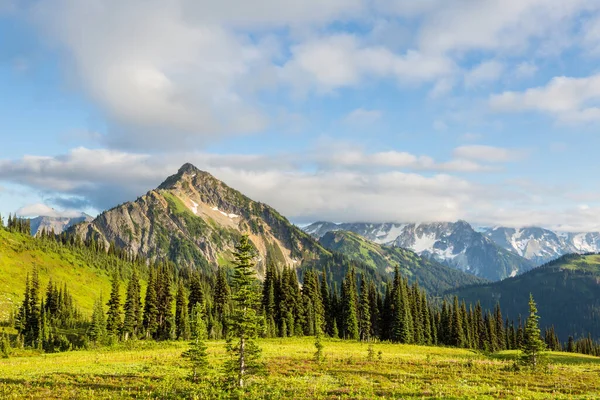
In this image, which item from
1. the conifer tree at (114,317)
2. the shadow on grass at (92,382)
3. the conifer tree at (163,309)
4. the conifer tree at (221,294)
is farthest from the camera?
the conifer tree at (221,294)

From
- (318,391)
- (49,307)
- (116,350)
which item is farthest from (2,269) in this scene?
(318,391)

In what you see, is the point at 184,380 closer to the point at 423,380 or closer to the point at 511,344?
the point at 423,380

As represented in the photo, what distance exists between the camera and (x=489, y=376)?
42188mm

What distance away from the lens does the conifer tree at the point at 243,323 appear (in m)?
30.9

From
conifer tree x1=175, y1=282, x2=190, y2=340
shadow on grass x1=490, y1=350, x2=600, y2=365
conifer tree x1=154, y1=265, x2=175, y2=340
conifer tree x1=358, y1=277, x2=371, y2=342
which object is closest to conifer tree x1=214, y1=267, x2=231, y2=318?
conifer tree x1=175, y1=282, x2=190, y2=340

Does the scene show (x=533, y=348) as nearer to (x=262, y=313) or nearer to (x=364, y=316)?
(x=262, y=313)

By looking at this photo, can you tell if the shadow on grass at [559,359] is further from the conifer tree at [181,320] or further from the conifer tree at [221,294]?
the conifer tree at [181,320]

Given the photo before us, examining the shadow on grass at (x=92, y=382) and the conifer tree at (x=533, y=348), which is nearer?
the shadow on grass at (x=92, y=382)

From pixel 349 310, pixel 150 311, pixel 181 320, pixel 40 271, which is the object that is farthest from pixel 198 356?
Answer: pixel 40 271

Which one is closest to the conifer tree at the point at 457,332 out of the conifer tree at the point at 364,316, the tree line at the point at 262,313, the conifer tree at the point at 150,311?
the tree line at the point at 262,313

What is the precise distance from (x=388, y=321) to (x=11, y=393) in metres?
105

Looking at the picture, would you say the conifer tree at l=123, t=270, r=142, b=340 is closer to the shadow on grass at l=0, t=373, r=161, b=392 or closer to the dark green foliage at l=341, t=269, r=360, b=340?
the dark green foliage at l=341, t=269, r=360, b=340

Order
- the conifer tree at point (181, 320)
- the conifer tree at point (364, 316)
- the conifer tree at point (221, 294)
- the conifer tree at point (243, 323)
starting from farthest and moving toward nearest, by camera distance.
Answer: the conifer tree at point (221, 294) < the conifer tree at point (364, 316) < the conifer tree at point (181, 320) < the conifer tree at point (243, 323)

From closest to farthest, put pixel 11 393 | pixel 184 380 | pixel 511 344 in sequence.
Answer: pixel 11 393
pixel 184 380
pixel 511 344
